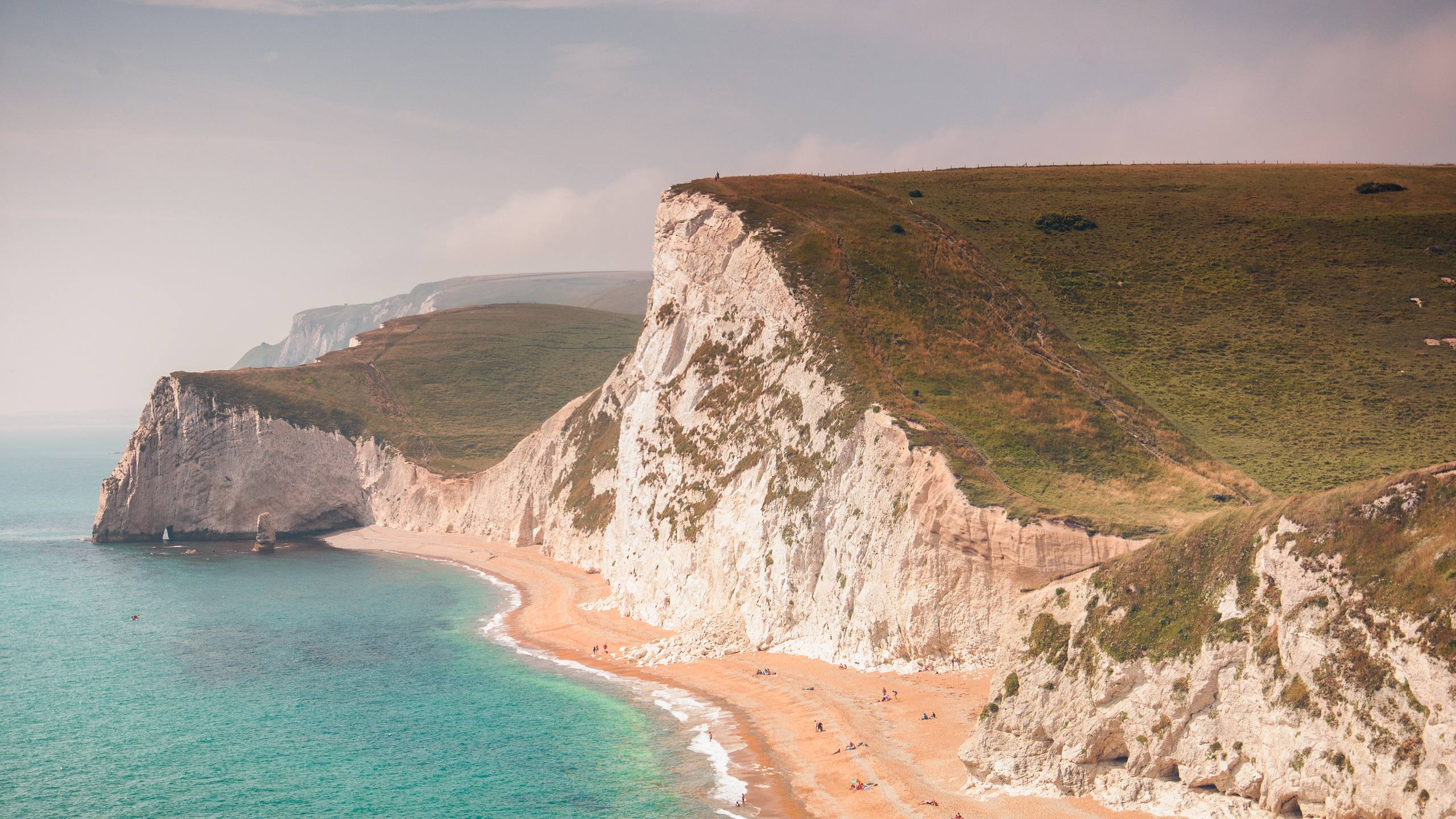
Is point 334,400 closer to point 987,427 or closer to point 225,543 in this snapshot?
point 225,543

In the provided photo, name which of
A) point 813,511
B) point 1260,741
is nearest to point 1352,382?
point 813,511

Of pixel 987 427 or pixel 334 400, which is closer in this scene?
pixel 987 427

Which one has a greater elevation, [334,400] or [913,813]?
[334,400]

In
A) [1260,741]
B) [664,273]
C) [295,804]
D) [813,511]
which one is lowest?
[295,804]

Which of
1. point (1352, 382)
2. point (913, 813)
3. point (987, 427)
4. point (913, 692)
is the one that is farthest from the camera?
point (1352, 382)

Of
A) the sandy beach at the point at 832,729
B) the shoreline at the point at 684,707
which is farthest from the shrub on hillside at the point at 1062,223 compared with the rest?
the shoreline at the point at 684,707

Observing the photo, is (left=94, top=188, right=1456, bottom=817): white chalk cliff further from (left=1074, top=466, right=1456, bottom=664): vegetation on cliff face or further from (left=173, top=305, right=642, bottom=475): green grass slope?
(left=173, top=305, right=642, bottom=475): green grass slope

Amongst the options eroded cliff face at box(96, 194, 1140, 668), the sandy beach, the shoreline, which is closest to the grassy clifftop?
eroded cliff face at box(96, 194, 1140, 668)
